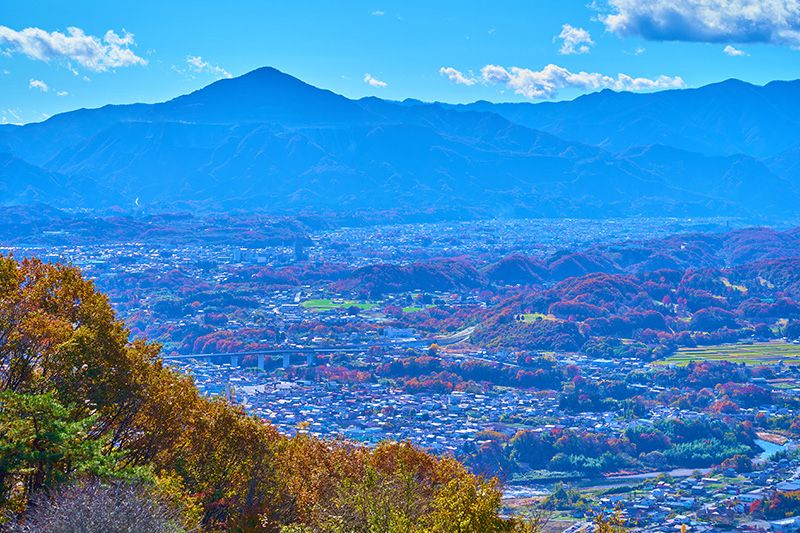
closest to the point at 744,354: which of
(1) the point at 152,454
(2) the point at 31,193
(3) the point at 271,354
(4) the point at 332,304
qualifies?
(3) the point at 271,354

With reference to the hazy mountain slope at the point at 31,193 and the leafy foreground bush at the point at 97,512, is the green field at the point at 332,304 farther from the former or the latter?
the hazy mountain slope at the point at 31,193

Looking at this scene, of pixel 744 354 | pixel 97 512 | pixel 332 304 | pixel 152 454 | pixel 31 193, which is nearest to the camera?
pixel 97 512

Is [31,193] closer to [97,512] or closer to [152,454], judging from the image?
[152,454]

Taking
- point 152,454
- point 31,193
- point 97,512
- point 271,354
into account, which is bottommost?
point 97,512

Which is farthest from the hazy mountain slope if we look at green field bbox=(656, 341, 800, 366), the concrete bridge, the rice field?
green field bbox=(656, 341, 800, 366)

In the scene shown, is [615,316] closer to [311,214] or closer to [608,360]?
[608,360]

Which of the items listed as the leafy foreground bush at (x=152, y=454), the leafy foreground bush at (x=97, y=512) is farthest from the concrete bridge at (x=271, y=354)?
the leafy foreground bush at (x=97, y=512)

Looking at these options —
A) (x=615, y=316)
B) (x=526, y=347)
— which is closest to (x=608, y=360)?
(x=526, y=347)
